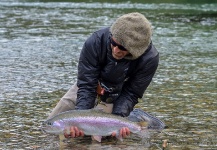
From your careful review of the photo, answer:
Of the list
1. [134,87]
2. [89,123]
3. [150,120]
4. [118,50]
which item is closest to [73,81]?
[150,120]

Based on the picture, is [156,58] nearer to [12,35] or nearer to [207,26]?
[12,35]

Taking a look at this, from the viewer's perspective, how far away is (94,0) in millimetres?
52844

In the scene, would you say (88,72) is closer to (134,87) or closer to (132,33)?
(134,87)

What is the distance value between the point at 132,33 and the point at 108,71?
2.58 feet

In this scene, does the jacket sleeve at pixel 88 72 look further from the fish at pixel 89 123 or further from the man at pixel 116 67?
the fish at pixel 89 123

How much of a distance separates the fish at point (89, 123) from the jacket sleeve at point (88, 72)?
0.36m

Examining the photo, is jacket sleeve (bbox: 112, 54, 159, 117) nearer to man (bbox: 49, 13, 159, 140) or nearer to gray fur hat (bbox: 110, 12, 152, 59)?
man (bbox: 49, 13, 159, 140)

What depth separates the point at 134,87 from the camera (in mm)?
6426

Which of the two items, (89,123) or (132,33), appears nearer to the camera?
(132,33)

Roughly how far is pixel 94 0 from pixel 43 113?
45130 millimetres

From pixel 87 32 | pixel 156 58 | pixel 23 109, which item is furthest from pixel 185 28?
pixel 156 58

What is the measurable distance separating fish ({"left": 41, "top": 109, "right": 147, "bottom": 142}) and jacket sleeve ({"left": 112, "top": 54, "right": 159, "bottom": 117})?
0.52 metres

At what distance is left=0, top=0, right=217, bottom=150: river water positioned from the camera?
687cm

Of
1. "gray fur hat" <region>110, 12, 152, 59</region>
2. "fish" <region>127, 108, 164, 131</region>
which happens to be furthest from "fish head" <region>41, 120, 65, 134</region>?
"fish" <region>127, 108, 164, 131</region>
